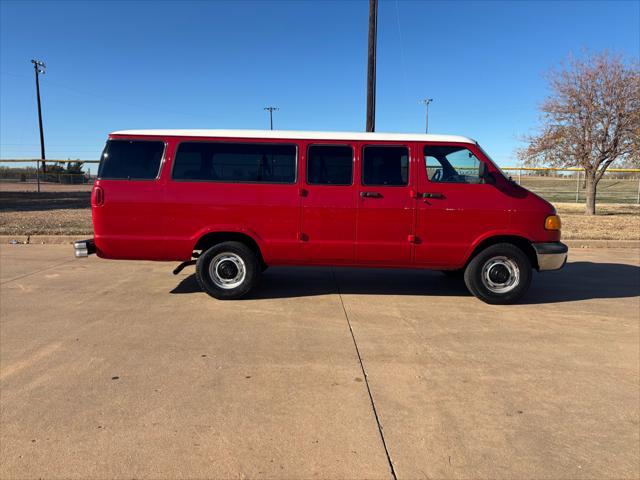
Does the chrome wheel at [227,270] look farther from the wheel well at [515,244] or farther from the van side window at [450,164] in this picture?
the wheel well at [515,244]

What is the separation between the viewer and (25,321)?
185 inches

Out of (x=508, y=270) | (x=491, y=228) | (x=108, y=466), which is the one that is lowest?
(x=108, y=466)

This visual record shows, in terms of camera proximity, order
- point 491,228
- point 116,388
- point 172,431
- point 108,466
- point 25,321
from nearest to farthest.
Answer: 1. point 108,466
2. point 172,431
3. point 116,388
4. point 25,321
5. point 491,228

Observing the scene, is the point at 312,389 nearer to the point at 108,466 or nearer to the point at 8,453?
the point at 108,466

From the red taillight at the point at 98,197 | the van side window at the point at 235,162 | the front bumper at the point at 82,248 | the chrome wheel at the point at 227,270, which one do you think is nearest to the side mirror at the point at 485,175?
the van side window at the point at 235,162

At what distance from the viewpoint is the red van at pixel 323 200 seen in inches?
213

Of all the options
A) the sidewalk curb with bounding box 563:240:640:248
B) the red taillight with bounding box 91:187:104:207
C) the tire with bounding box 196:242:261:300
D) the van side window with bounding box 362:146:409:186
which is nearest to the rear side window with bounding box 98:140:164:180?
the red taillight with bounding box 91:187:104:207

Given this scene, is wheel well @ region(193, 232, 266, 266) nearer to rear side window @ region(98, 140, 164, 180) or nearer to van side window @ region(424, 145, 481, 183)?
rear side window @ region(98, 140, 164, 180)

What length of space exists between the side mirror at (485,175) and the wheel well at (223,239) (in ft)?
9.67

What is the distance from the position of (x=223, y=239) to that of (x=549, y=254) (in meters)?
4.10

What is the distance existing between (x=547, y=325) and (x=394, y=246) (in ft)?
6.28

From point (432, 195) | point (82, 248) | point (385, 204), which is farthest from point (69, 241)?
point (432, 195)

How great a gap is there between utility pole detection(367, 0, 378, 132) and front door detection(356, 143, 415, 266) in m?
6.97

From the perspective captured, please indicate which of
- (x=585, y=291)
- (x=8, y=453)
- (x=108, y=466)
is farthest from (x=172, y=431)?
(x=585, y=291)
